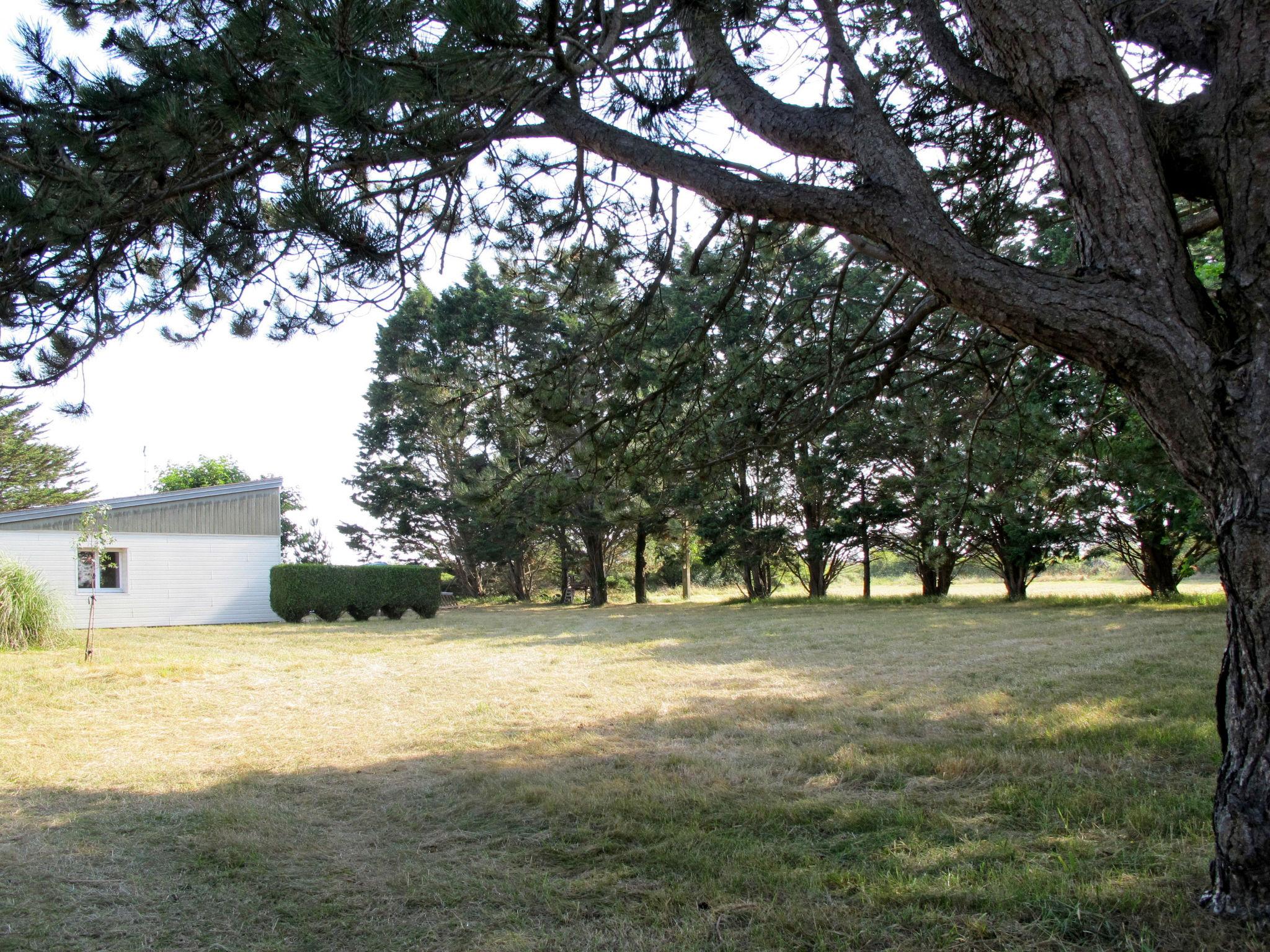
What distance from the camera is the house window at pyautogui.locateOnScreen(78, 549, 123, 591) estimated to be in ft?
59.0

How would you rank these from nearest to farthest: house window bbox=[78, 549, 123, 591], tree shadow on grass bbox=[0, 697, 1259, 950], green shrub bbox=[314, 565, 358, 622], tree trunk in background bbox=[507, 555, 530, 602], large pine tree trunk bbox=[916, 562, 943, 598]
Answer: tree shadow on grass bbox=[0, 697, 1259, 950] → house window bbox=[78, 549, 123, 591] → green shrub bbox=[314, 565, 358, 622] → large pine tree trunk bbox=[916, 562, 943, 598] → tree trunk in background bbox=[507, 555, 530, 602]

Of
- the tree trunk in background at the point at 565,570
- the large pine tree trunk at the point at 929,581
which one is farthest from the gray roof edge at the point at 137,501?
the large pine tree trunk at the point at 929,581

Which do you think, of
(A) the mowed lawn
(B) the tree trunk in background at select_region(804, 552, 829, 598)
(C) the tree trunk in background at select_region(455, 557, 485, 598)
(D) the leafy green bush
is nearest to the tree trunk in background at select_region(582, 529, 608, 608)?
(C) the tree trunk in background at select_region(455, 557, 485, 598)

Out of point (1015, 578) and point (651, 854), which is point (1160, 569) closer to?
point (1015, 578)

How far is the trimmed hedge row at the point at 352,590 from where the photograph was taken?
1878 centimetres

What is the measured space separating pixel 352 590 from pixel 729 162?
A: 18008mm

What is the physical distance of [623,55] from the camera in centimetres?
381

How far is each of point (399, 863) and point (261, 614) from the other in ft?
60.2

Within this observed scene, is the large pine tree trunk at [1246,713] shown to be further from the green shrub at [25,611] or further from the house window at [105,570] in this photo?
the house window at [105,570]

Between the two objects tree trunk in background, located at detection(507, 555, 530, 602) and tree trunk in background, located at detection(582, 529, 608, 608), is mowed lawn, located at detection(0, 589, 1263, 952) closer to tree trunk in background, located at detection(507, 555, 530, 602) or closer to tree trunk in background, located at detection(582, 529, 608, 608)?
tree trunk in background, located at detection(582, 529, 608, 608)

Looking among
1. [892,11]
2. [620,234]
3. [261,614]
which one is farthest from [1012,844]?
[261,614]

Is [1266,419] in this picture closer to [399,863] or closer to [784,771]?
[784,771]

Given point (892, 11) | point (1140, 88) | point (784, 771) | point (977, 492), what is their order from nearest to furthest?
point (1140, 88)
point (784, 771)
point (892, 11)
point (977, 492)

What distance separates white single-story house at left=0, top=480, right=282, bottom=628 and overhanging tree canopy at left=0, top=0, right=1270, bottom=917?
15.5m
